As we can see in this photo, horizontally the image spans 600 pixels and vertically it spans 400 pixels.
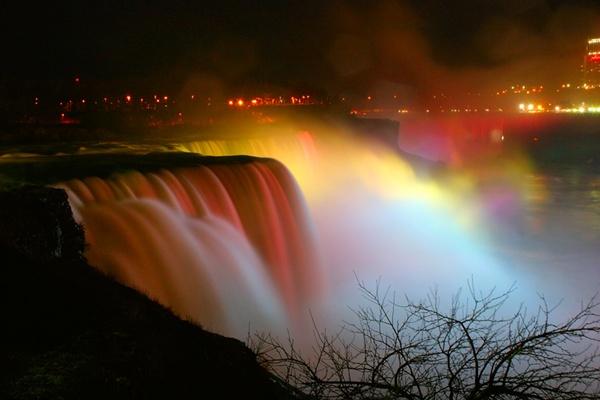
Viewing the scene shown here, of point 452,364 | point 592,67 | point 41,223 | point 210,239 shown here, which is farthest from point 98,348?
point 592,67

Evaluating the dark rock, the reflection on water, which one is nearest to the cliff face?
the dark rock

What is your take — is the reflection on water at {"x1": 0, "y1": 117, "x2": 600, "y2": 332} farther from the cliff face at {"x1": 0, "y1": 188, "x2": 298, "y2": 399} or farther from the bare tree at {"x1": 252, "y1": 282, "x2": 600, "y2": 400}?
the cliff face at {"x1": 0, "y1": 188, "x2": 298, "y2": 399}

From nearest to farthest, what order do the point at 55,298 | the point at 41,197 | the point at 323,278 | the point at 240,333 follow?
the point at 55,298 < the point at 41,197 < the point at 240,333 < the point at 323,278

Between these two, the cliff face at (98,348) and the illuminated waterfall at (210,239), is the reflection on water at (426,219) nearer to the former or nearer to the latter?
the illuminated waterfall at (210,239)

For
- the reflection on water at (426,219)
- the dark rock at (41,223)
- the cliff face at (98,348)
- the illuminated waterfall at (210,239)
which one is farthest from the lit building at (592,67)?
the cliff face at (98,348)

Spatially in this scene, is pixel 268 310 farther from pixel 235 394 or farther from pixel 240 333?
pixel 235 394

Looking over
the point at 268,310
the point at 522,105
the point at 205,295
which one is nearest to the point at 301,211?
the point at 268,310
